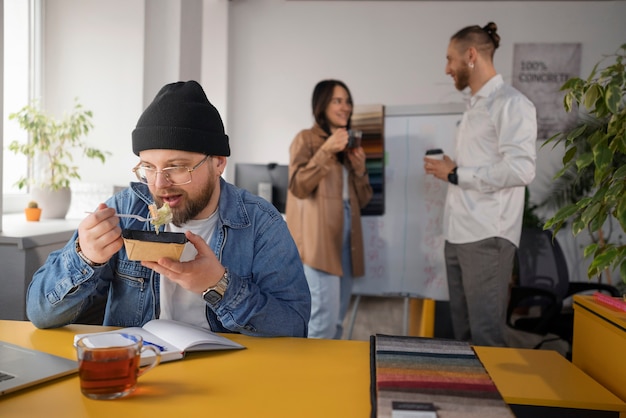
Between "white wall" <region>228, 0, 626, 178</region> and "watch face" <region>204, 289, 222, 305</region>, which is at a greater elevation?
"white wall" <region>228, 0, 626, 178</region>

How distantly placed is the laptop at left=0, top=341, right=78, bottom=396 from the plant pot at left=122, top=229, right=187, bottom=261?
0.84 ft

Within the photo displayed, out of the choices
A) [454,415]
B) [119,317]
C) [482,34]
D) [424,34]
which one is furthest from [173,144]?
[424,34]

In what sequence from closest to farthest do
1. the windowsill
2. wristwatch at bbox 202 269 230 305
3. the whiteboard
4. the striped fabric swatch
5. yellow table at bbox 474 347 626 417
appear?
the striped fabric swatch
yellow table at bbox 474 347 626 417
wristwatch at bbox 202 269 230 305
the windowsill
the whiteboard

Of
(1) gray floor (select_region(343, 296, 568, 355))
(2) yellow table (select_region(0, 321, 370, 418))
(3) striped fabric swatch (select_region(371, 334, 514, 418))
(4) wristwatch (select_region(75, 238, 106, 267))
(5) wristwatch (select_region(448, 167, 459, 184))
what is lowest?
(1) gray floor (select_region(343, 296, 568, 355))

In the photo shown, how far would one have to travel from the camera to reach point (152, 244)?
1.31 metres

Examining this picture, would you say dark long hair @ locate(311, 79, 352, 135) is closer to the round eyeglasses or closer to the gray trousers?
the gray trousers

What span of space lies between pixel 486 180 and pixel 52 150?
2.34m

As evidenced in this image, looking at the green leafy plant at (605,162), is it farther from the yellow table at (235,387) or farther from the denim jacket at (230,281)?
the denim jacket at (230,281)

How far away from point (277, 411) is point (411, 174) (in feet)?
9.75

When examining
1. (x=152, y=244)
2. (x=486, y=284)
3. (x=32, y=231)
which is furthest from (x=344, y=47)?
(x=152, y=244)

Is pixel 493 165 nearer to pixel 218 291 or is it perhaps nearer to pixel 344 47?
pixel 218 291

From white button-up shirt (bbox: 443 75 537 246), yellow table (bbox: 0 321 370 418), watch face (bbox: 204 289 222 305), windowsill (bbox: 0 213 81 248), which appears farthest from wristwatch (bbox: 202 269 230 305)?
white button-up shirt (bbox: 443 75 537 246)

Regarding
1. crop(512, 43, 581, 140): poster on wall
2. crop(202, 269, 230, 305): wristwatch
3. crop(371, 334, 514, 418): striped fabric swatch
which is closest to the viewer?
crop(371, 334, 514, 418): striped fabric swatch

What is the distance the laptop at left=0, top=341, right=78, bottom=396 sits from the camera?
3.58 feet
